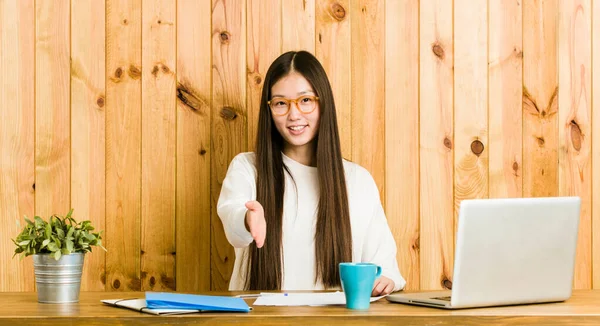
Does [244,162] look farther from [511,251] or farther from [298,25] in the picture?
[511,251]

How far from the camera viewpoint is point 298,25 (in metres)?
2.57

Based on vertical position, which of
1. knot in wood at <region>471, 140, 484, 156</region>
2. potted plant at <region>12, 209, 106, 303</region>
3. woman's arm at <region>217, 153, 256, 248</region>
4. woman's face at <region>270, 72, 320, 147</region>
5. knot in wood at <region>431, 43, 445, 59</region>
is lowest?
potted plant at <region>12, 209, 106, 303</region>

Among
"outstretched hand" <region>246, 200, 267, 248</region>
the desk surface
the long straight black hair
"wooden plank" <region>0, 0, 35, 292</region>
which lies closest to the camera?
the desk surface

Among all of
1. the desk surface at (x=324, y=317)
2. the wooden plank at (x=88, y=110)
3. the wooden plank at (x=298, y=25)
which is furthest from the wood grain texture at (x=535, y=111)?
the wooden plank at (x=88, y=110)

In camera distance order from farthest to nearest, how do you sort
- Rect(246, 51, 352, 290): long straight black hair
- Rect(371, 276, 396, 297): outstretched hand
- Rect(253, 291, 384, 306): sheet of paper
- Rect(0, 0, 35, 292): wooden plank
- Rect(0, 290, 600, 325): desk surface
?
Rect(0, 0, 35, 292): wooden plank < Rect(246, 51, 352, 290): long straight black hair < Rect(371, 276, 396, 297): outstretched hand < Rect(253, 291, 384, 306): sheet of paper < Rect(0, 290, 600, 325): desk surface

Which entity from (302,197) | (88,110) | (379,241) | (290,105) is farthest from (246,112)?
(379,241)

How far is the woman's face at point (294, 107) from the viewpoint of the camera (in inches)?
91.1

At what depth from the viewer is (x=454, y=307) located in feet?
4.90

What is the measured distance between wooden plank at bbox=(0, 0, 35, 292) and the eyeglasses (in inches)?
35.5

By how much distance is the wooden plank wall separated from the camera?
2.55m

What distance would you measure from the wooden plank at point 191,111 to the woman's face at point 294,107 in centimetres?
35

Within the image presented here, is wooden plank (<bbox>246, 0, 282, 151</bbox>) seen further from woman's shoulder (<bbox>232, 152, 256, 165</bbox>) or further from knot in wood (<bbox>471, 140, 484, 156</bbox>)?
knot in wood (<bbox>471, 140, 484, 156</bbox>)

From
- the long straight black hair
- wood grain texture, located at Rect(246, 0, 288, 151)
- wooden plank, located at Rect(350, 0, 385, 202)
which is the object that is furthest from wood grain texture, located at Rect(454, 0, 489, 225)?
wood grain texture, located at Rect(246, 0, 288, 151)

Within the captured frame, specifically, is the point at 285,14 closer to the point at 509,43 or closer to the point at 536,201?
the point at 509,43
